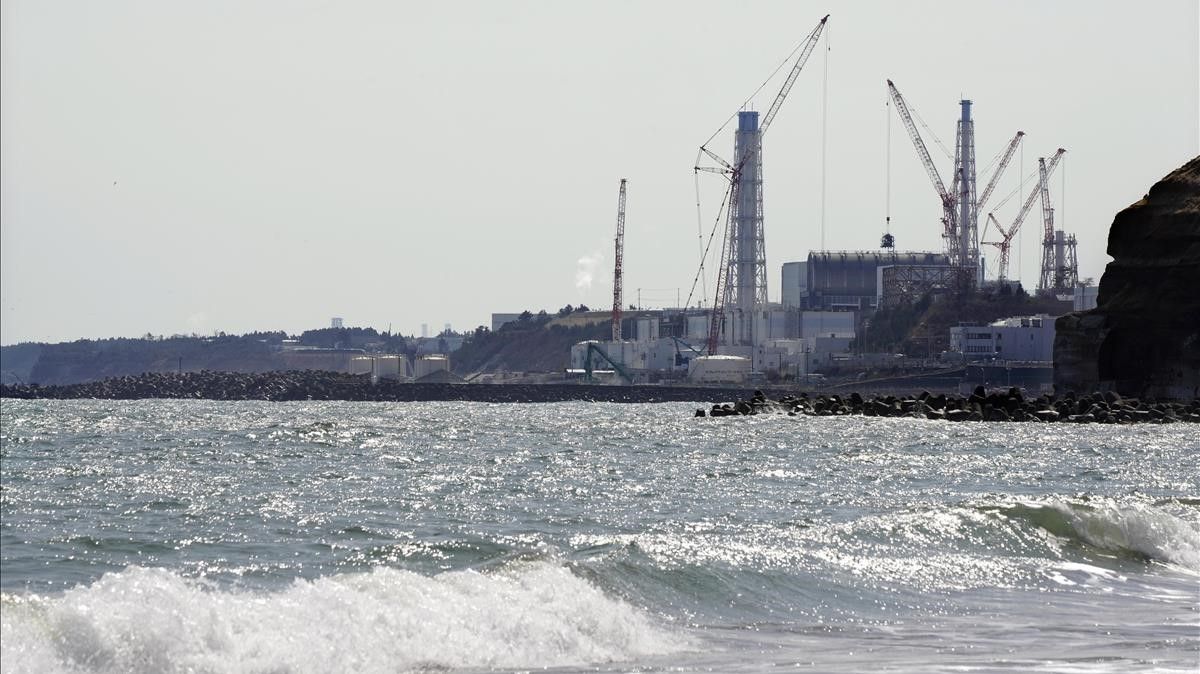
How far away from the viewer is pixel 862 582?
59.0 ft

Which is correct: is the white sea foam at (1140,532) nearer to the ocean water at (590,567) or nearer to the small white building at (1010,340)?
the ocean water at (590,567)

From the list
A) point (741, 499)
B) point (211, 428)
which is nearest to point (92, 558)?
point (741, 499)

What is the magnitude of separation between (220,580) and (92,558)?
2.36m

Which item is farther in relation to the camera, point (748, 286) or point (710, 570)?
point (748, 286)

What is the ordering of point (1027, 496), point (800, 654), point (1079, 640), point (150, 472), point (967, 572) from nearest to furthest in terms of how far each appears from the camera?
point (800, 654) → point (1079, 640) → point (967, 572) → point (1027, 496) → point (150, 472)

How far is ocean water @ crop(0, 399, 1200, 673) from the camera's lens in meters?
13.0

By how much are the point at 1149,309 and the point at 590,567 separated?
7153 cm

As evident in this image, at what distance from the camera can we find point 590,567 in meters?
17.1

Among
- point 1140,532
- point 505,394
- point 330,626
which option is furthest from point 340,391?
point 330,626

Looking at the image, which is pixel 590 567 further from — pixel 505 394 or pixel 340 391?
pixel 340 391

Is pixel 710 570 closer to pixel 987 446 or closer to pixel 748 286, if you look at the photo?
pixel 987 446

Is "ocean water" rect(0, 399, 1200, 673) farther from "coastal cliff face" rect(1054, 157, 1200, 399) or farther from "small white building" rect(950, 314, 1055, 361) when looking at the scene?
"small white building" rect(950, 314, 1055, 361)

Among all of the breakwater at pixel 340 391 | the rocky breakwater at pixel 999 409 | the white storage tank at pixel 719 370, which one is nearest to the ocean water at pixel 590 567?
the rocky breakwater at pixel 999 409

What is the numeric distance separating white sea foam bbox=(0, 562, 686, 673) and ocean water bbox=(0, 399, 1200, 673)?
0.09ft
